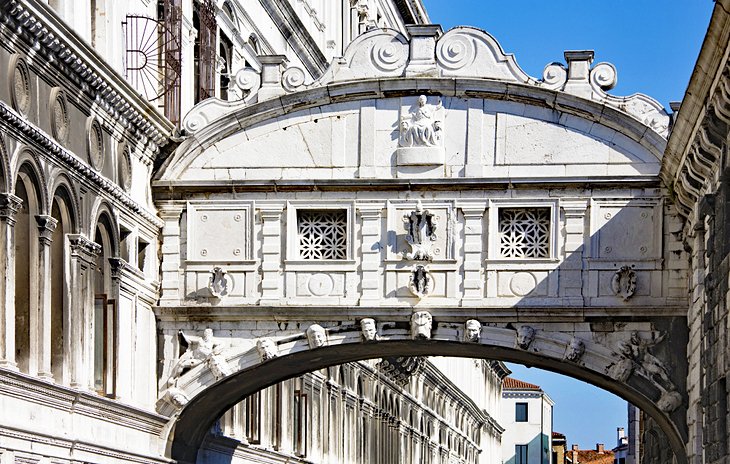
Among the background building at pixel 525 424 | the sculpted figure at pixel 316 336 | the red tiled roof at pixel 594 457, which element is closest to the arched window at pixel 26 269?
the sculpted figure at pixel 316 336

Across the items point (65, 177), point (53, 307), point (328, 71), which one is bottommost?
point (53, 307)

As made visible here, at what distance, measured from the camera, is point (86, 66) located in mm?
21422

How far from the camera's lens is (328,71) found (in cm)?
2508

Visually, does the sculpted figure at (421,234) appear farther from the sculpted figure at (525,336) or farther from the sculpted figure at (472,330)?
the sculpted figure at (525,336)

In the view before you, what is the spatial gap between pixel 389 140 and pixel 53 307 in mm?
5717

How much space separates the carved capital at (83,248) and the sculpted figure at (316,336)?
132 inches

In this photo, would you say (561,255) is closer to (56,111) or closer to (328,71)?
(328,71)

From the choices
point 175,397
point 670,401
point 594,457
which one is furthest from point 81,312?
point 594,457

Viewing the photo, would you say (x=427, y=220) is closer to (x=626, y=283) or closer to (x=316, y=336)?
(x=316, y=336)

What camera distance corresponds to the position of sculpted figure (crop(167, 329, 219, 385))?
81.5 feet

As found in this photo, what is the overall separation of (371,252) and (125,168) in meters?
3.40

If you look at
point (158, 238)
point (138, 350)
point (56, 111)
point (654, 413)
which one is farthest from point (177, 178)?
point (654, 413)

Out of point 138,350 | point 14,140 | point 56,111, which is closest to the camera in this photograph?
point 14,140

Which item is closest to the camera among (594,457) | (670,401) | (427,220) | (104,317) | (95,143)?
(95,143)
